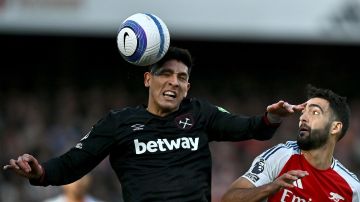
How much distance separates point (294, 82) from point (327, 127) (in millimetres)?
9863

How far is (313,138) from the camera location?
6.90 meters

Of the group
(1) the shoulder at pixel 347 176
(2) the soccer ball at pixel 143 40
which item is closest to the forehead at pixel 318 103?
(1) the shoulder at pixel 347 176

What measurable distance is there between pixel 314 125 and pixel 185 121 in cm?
94

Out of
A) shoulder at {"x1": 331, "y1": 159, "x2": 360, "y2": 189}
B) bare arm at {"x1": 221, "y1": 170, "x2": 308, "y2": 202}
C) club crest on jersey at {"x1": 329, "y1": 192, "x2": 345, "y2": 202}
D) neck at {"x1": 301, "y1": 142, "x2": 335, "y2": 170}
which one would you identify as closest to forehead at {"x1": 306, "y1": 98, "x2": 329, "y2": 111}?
neck at {"x1": 301, "y1": 142, "x2": 335, "y2": 170}

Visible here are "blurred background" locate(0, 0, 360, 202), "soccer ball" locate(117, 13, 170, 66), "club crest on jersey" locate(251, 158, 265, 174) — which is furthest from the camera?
"blurred background" locate(0, 0, 360, 202)

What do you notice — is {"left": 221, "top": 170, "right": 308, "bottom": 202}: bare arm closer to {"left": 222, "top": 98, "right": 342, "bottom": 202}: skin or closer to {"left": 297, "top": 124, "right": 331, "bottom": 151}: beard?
{"left": 222, "top": 98, "right": 342, "bottom": 202}: skin

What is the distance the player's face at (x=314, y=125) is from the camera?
689 centimetres

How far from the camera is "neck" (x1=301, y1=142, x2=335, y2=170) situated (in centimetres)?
700

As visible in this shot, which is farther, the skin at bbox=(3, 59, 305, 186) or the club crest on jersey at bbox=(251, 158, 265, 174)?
the club crest on jersey at bbox=(251, 158, 265, 174)

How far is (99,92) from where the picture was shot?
15625mm

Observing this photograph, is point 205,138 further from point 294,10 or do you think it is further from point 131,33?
point 294,10

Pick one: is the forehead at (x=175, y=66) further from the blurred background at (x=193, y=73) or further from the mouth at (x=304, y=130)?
the blurred background at (x=193, y=73)

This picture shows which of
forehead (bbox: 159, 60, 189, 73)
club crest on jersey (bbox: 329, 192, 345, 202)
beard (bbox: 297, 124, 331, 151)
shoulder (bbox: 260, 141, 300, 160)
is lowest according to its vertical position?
club crest on jersey (bbox: 329, 192, 345, 202)

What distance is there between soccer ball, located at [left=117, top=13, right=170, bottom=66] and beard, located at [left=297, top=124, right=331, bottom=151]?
3.78 ft
